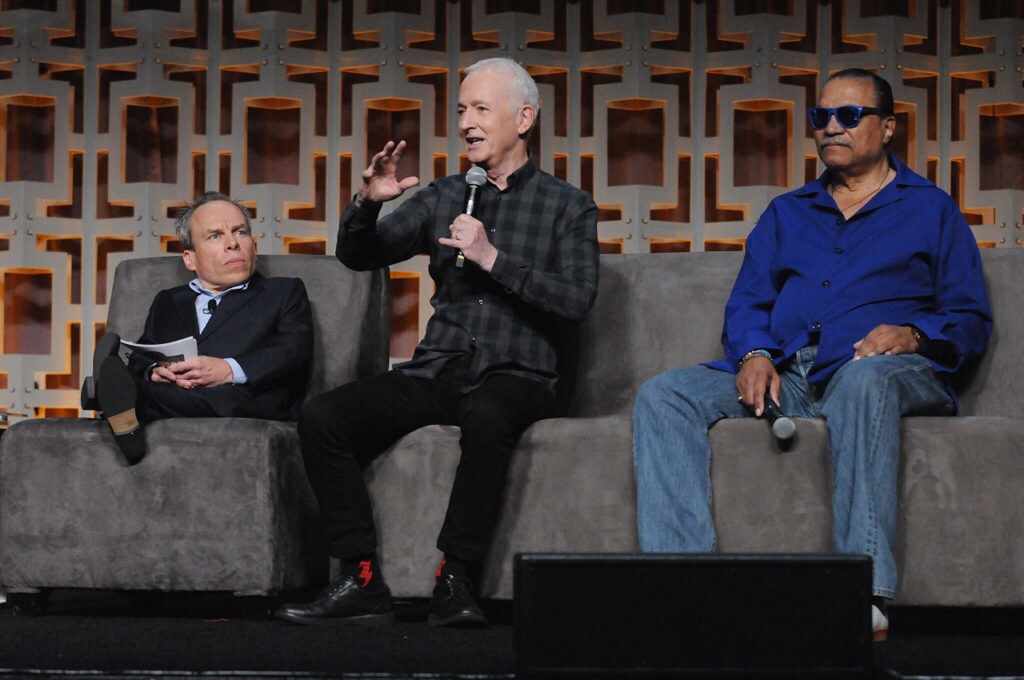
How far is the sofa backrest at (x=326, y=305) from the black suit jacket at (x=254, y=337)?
87mm

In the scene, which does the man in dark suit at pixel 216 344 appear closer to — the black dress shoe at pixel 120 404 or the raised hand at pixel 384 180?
the black dress shoe at pixel 120 404

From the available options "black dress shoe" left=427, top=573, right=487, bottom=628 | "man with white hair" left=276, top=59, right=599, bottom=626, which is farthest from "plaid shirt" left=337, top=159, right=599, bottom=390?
"black dress shoe" left=427, top=573, right=487, bottom=628

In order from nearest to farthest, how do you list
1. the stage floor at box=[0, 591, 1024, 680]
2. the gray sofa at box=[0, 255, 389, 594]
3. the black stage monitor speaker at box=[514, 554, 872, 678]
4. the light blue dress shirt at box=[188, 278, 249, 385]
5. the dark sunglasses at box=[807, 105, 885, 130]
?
the black stage monitor speaker at box=[514, 554, 872, 678]
the stage floor at box=[0, 591, 1024, 680]
the gray sofa at box=[0, 255, 389, 594]
the dark sunglasses at box=[807, 105, 885, 130]
the light blue dress shirt at box=[188, 278, 249, 385]

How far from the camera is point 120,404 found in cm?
270

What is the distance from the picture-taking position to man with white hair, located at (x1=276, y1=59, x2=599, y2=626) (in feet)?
8.56

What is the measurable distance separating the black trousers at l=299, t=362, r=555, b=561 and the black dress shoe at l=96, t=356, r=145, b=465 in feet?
1.13

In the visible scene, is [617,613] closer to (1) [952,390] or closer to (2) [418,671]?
(2) [418,671]

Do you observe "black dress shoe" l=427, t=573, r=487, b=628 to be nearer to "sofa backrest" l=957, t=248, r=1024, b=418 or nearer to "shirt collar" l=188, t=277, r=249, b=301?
"shirt collar" l=188, t=277, r=249, b=301

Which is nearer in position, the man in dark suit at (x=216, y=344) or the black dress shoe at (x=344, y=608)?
the black dress shoe at (x=344, y=608)

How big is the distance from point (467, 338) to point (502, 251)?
222 mm

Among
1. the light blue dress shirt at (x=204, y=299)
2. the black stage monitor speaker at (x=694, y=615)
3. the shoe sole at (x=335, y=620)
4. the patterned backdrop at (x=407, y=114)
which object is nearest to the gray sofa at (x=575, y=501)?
the shoe sole at (x=335, y=620)

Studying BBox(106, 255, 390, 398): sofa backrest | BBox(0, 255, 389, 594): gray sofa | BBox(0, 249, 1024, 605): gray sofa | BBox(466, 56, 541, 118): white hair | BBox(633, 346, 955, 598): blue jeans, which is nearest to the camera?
BBox(633, 346, 955, 598): blue jeans

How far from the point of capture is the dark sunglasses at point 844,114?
112 inches

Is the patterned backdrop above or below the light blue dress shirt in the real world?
above
